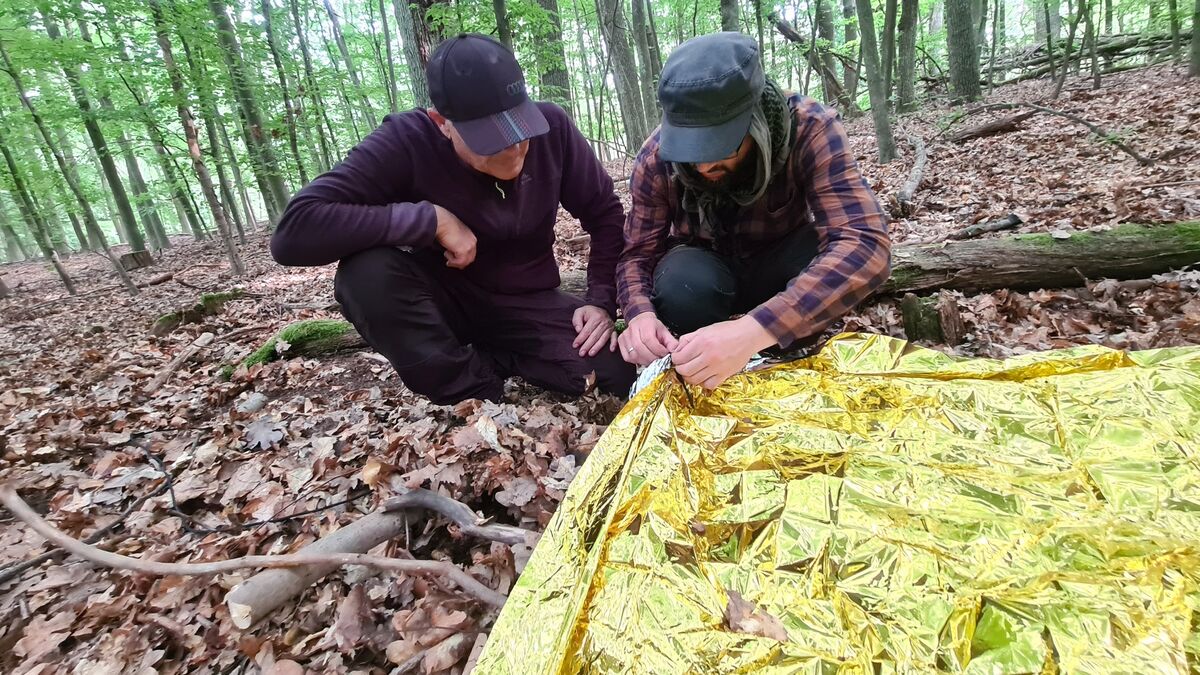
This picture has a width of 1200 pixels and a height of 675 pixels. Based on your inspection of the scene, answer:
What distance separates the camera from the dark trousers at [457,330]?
211cm

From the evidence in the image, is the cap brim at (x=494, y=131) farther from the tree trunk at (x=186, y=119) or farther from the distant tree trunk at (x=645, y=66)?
the distant tree trunk at (x=645, y=66)

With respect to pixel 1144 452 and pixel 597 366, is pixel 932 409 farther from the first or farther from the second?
pixel 597 366

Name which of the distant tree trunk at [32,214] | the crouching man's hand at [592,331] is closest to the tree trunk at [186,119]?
the distant tree trunk at [32,214]

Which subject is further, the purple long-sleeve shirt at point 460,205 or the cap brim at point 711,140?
the purple long-sleeve shirt at point 460,205

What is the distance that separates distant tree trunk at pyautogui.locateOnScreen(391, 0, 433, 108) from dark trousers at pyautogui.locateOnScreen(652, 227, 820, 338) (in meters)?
2.73

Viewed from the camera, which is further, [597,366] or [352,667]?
[597,366]

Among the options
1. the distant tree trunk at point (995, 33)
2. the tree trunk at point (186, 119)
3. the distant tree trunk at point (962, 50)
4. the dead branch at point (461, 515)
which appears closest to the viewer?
the dead branch at point (461, 515)

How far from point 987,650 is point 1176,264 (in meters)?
2.53

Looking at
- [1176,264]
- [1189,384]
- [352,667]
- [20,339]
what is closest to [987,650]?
[1189,384]

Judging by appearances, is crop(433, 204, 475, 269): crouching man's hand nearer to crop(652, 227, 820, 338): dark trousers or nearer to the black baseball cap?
the black baseball cap

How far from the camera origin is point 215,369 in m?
3.37

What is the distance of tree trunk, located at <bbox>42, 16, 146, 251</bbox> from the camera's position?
305 inches

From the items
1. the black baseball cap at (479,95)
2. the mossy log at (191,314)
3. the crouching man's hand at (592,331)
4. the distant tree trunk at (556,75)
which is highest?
the distant tree trunk at (556,75)

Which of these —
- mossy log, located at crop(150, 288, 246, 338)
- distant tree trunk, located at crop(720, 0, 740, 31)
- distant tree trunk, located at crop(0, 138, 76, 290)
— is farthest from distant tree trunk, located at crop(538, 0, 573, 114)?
distant tree trunk, located at crop(0, 138, 76, 290)
